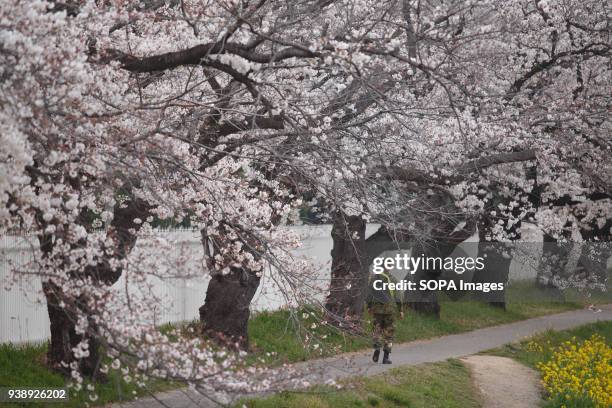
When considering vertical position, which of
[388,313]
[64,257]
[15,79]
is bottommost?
[388,313]

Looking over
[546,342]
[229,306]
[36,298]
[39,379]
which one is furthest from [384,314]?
[36,298]

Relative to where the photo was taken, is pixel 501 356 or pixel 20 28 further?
pixel 501 356

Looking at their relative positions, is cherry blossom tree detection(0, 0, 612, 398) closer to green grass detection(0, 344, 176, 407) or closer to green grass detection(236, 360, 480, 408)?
green grass detection(0, 344, 176, 407)

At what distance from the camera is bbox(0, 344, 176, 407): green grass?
11000 mm

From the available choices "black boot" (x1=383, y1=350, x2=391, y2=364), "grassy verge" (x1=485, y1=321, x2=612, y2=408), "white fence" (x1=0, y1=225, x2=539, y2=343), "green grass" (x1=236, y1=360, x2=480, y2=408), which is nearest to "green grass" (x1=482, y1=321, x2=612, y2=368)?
"grassy verge" (x1=485, y1=321, x2=612, y2=408)

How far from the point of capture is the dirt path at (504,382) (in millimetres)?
14922

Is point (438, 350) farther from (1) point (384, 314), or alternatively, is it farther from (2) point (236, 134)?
(2) point (236, 134)

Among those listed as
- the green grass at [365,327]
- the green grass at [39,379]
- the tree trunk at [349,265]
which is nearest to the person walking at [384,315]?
the green grass at [365,327]

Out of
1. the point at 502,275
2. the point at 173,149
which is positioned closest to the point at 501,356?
the point at 502,275

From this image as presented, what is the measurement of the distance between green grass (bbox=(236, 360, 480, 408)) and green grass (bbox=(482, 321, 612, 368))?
2.46 metres

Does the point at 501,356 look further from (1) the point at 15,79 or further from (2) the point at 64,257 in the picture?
(1) the point at 15,79

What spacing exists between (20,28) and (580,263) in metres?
25.5

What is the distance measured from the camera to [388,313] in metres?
15.7

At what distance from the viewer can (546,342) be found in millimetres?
19844
